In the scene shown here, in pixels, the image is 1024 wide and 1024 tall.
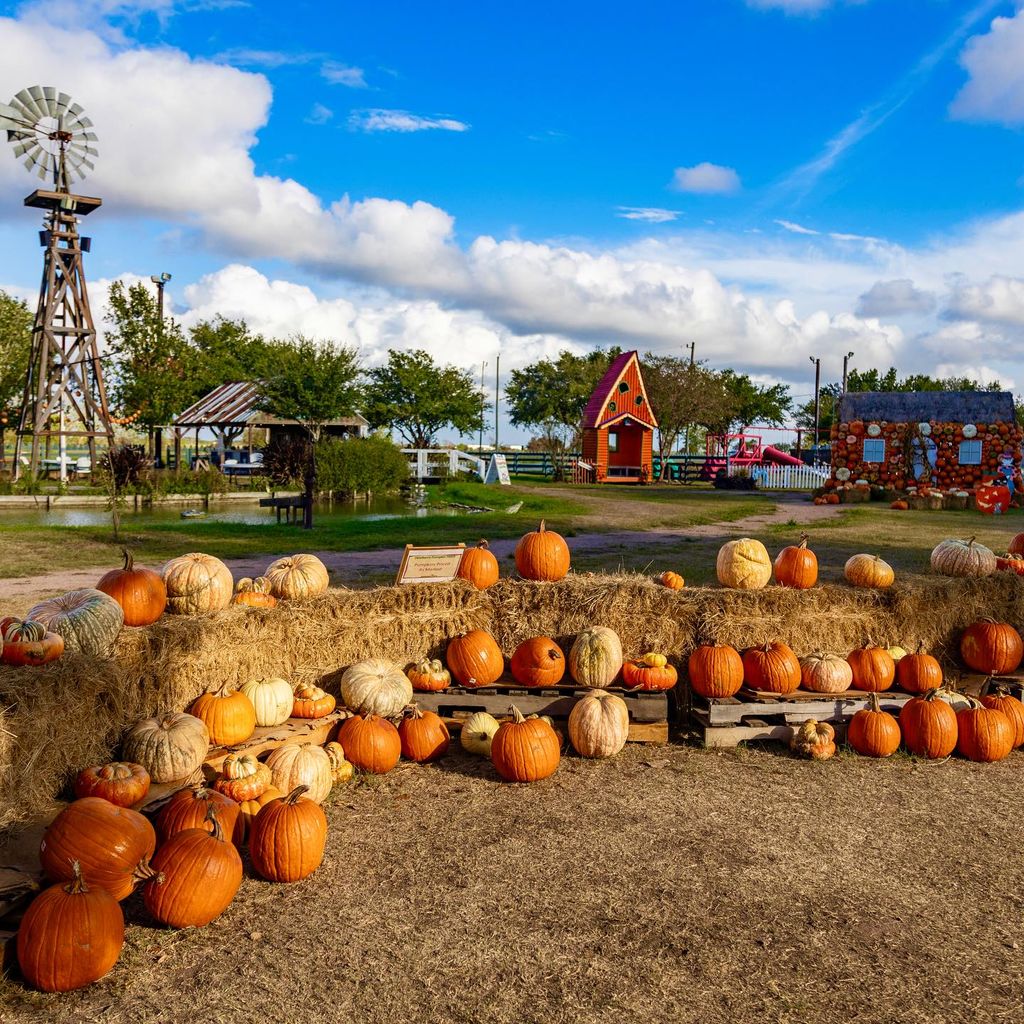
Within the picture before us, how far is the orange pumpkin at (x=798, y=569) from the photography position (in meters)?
7.83

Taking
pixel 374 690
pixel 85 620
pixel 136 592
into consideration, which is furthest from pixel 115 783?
pixel 374 690

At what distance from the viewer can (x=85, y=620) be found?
579cm

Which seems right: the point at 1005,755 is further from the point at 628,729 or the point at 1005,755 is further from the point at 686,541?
the point at 686,541

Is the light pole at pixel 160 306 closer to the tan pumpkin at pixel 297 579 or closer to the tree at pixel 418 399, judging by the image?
the tree at pixel 418 399

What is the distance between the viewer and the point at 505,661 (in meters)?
7.41

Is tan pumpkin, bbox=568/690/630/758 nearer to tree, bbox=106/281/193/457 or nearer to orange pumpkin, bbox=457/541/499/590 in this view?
orange pumpkin, bbox=457/541/499/590

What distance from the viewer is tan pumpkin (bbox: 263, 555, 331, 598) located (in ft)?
23.6

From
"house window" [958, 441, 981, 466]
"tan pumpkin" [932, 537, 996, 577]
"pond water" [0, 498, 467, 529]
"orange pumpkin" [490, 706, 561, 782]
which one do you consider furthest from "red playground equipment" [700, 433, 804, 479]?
"orange pumpkin" [490, 706, 561, 782]

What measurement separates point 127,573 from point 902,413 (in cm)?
3083

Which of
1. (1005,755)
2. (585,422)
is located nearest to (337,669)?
(1005,755)

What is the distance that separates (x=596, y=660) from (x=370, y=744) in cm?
186

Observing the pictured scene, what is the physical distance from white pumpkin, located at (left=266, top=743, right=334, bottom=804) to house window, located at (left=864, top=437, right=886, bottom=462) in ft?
99.4

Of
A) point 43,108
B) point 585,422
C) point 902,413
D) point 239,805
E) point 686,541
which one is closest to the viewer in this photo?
point 239,805

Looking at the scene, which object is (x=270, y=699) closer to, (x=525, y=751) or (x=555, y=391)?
(x=525, y=751)
